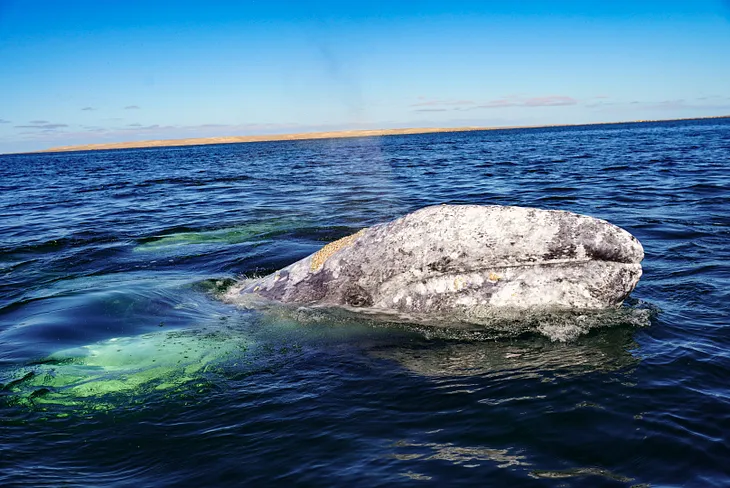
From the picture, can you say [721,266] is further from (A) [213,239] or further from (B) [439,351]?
(A) [213,239]

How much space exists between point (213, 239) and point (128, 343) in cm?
743

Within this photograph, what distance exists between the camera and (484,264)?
22.6 feet

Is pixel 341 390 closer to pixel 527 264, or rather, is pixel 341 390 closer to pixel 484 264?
pixel 484 264

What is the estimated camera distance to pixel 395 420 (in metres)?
4.47

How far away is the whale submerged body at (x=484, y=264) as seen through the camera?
661 centimetres

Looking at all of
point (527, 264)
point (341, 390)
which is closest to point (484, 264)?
point (527, 264)

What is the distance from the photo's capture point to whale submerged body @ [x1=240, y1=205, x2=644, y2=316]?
6.61 metres

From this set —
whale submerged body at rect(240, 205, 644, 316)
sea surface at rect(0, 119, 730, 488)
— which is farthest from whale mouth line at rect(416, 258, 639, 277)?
sea surface at rect(0, 119, 730, 488)

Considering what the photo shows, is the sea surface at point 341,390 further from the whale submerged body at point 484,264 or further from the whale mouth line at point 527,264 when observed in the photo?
the whale mouth line at point 527,264

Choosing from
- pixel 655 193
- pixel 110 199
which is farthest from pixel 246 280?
pixel 110 199

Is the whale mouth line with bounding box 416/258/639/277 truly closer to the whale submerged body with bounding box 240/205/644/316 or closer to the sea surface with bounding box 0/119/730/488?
the whale submerged body with bounding box 240/205/644/316

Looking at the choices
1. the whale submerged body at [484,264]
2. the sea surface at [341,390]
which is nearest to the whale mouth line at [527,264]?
the whale submerged body at [484,264]

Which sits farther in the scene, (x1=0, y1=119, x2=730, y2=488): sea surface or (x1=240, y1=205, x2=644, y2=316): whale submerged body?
(x1=240, y1=205, x2=644, y2=316): whale submerged body

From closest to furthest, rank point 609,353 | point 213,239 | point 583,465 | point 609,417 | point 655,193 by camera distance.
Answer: point 583,465, point 609,417, point 609,353, point 213,239, point 655,193
